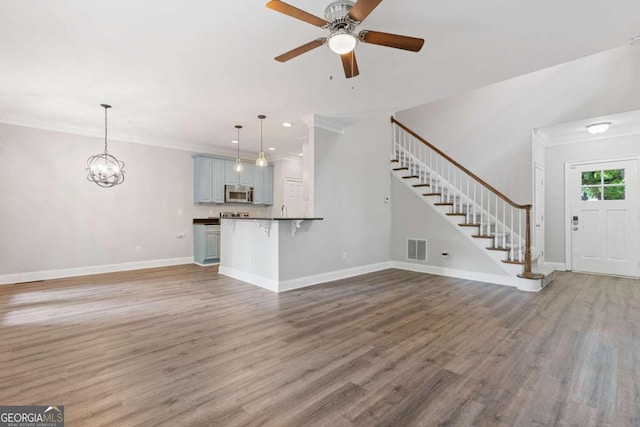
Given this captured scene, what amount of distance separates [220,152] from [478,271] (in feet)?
20.0

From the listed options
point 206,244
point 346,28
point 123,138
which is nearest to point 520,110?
point 346,28

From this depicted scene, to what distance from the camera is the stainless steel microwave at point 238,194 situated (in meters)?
7.21

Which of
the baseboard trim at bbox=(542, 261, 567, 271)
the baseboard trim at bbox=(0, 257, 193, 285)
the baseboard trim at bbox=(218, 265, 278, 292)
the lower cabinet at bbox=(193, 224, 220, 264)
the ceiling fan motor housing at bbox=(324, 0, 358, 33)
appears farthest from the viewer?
the lower cabinet at bbox=(193, 224, 220, 264)

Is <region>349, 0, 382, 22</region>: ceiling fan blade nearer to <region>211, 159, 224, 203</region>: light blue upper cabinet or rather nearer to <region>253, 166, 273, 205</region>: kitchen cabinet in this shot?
<region>211, 159, 224, 203</region>: light blue upper cabinet

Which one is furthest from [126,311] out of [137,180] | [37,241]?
[137,180]

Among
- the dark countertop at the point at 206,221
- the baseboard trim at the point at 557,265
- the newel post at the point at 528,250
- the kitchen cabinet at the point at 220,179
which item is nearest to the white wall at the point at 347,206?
the newel post at the point at 528,250

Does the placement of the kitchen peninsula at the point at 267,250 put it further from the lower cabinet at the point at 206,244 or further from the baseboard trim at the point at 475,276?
the baseboard trim at the point at 475,276

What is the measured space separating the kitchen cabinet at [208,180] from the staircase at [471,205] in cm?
408

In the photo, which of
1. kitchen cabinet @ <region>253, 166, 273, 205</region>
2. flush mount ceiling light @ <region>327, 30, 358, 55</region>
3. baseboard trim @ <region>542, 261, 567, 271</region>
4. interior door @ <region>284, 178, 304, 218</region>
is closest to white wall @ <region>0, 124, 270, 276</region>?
kitchen cabinet @ <region>253, 166, 273, 205</region>

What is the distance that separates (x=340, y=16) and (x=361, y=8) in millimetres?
224

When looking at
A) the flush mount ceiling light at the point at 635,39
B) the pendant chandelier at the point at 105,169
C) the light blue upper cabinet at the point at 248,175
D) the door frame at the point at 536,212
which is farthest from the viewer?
the light blue upper cabinet at the point at 248,175

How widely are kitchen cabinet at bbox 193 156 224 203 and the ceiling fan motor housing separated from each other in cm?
553

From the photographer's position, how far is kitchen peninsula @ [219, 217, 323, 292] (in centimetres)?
429

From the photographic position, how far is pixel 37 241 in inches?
196
